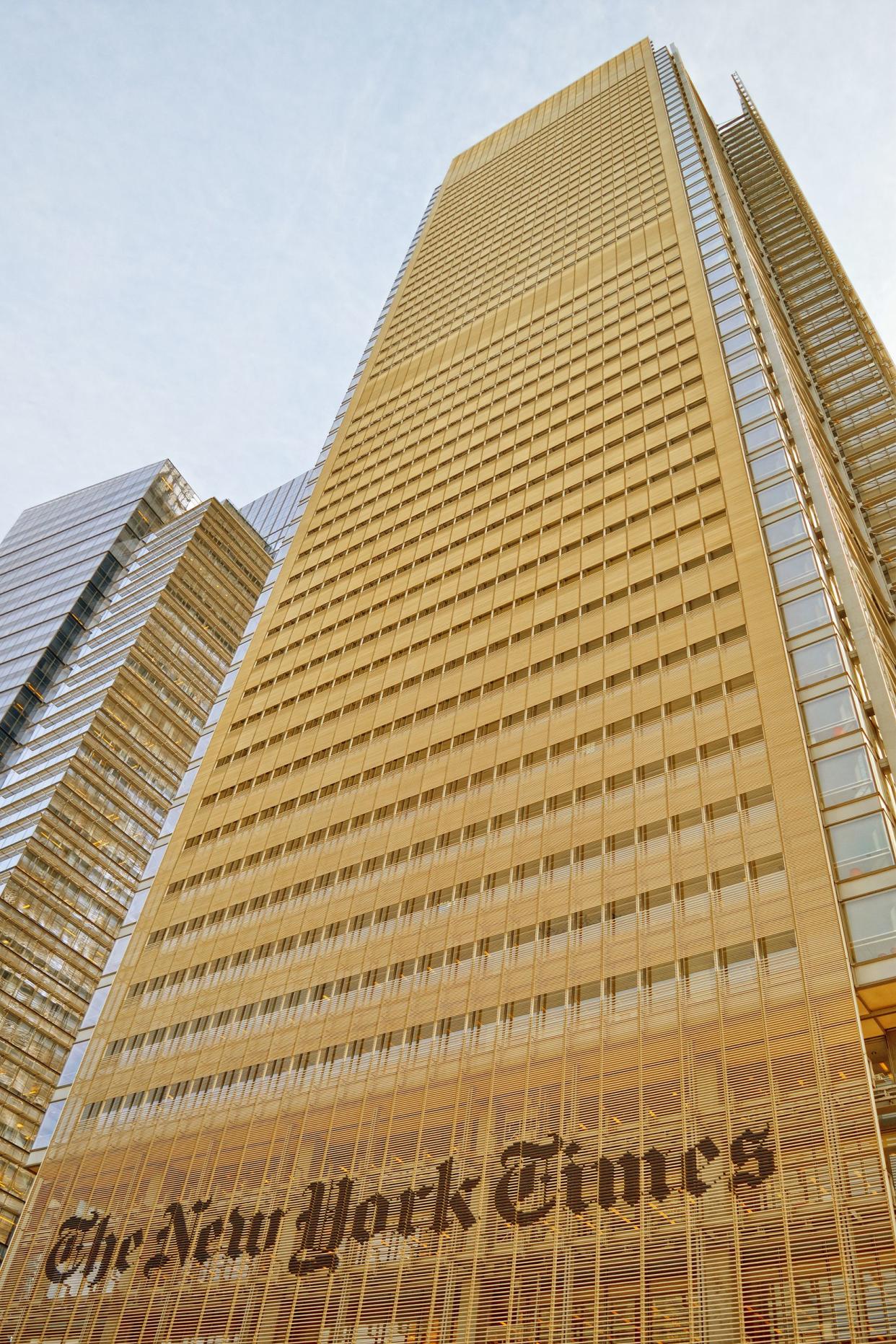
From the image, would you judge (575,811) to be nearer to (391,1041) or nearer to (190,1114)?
(391,1041)

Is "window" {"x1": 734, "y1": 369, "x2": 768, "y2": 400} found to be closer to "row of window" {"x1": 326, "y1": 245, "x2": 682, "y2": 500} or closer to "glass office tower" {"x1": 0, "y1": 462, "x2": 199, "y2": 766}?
"row of window" {"x1": 326, "y1": 245, "x2": 682, "y2": 500}

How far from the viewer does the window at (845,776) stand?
24.9 metres

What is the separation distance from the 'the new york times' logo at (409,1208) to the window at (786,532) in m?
18.7

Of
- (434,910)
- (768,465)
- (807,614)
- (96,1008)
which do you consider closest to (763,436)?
(768,465)

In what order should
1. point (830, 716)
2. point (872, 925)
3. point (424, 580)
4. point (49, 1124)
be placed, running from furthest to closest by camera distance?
point (424, 580) < point (49, 1124) < point (830, 716) < point (872, 925)

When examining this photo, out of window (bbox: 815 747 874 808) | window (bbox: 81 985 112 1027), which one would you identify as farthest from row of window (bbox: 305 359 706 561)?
window (bbox: 81 985 112 1027)

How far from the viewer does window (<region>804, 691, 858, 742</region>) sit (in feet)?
86.9

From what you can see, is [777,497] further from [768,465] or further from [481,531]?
[481,531]

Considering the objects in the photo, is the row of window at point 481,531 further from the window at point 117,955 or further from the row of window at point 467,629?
the window at point 117,955

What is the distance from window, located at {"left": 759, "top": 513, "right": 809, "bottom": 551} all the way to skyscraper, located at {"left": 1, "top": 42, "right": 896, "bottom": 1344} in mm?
231

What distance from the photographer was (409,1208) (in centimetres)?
2292

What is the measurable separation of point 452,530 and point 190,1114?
27.1 m

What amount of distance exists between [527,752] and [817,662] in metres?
8.79

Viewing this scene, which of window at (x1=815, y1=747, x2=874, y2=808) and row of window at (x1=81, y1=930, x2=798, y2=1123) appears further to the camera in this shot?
window at (x1=815, y1=747, x2=874, y2=808)
